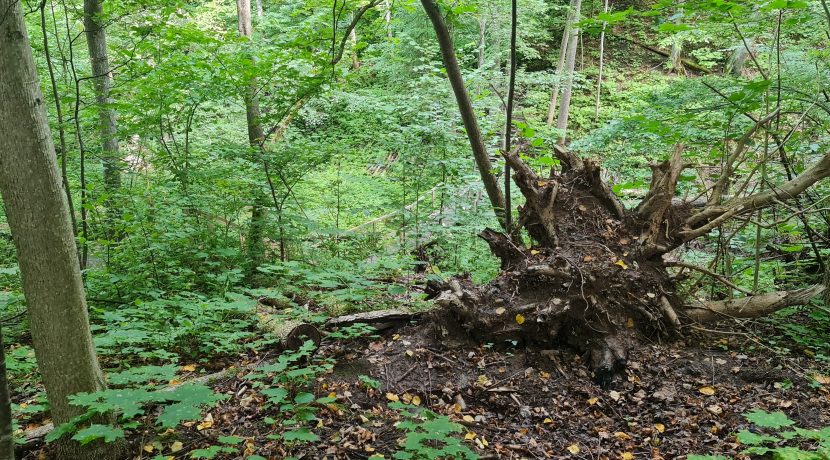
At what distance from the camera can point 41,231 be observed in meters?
2.40

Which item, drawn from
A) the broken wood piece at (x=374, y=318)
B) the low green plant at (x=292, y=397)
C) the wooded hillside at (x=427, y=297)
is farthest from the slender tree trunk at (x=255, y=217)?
the low green plant at (x=292, y=397)

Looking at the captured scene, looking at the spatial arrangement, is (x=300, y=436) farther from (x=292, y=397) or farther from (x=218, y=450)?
(x=292, y=397)

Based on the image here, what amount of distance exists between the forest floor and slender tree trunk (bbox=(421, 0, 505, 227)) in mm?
2079

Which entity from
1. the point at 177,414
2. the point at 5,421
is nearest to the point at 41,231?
the point at 5,421

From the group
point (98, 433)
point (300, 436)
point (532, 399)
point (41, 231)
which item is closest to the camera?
point (98, 433)

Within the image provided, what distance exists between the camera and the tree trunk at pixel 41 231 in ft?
7.56

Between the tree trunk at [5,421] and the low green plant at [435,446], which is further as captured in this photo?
the low green plant at [435,446]

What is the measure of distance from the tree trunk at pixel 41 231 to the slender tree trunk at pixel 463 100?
3444 millimetres

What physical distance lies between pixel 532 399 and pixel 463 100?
317 cm

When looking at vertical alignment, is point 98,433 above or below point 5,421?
below

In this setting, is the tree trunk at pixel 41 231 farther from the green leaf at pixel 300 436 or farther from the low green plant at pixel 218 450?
the green leaf at pixel 300 436

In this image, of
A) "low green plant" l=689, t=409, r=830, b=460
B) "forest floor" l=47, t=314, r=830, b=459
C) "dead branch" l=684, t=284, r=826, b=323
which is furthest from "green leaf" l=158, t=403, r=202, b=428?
"dead branch" l=684, t=284, r=826, b=323

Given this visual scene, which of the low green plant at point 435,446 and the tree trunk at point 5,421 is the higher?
the tree trunk at point 5,421

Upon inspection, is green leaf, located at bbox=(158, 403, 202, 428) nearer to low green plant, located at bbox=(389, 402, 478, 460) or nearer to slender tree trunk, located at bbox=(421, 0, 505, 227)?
low green plant, located at bbox=(389, 402, 478, 460)
